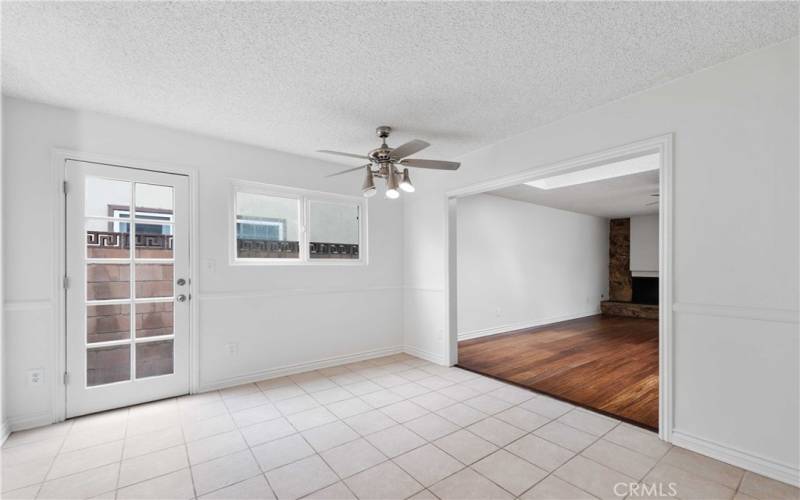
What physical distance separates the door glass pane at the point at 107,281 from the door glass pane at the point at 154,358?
1.64 feet

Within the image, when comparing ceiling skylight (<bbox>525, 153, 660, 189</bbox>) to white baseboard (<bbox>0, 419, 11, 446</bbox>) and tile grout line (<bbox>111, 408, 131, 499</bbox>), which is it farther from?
white baseboard (<bbox>0, 419, 11, 446</bbox>)

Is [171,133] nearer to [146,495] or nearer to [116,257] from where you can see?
[116,257]

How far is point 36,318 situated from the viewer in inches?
106

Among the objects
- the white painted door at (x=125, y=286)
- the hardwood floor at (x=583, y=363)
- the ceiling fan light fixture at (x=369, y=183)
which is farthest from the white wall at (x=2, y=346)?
the hardwood floor at (x=583, y=363)

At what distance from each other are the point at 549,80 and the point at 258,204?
310 cm

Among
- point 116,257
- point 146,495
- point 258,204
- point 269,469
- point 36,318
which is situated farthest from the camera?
point 258,204

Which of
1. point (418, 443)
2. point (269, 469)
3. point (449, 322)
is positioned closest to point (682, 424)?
point (418, 443)

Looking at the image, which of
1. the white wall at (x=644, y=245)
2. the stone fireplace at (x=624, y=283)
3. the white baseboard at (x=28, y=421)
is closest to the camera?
the white baseboard at (x=28, y=421)

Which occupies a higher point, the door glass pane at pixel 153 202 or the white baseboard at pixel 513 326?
the door glass pane at pixel 153 202

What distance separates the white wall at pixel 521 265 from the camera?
555 cm

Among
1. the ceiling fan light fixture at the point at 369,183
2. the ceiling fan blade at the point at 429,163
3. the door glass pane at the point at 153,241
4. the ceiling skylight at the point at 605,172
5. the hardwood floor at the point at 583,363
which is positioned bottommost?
the hardwood floor at the point at 583,363

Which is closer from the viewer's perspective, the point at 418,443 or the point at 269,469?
the point at 269,469

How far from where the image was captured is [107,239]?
2.99 meters

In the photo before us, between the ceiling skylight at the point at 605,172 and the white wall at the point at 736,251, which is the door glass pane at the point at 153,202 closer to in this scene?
the ceiling skylight at the point at 605,172
